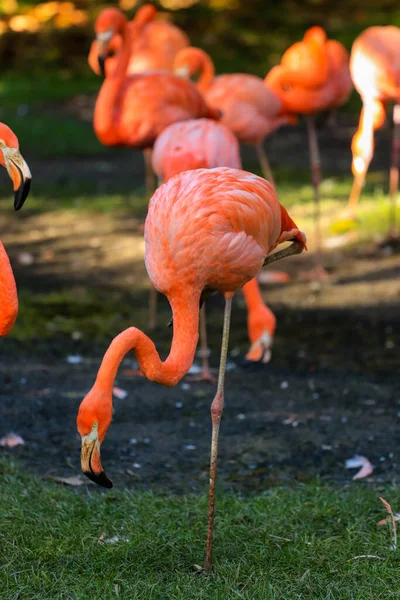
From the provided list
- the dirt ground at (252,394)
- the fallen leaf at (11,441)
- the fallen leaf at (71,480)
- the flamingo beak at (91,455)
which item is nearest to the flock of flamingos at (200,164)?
the flamingo beak at (91,455)

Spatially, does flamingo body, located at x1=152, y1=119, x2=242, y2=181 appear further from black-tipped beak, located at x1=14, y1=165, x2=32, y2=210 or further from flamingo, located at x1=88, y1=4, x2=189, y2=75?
flamingo, located at x1=88, y1=4, x2=189, y2=75

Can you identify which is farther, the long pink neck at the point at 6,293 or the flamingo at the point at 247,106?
the flamingo at the point at 247,106

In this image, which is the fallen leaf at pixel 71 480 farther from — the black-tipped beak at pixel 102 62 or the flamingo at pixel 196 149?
the black-tipped beak at pixel 102 62

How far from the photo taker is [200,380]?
5141 mm

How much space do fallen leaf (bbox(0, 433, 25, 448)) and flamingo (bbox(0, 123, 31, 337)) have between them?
1242mm

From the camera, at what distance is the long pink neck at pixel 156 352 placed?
2.93 metres

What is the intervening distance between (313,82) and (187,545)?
4273mm

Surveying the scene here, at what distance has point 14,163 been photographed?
3018mm

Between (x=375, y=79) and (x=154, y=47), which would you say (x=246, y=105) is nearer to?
(x=375, y=79)

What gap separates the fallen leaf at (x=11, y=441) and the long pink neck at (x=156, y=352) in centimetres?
132

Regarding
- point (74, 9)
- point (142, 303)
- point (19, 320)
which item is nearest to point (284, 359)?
point (142, 303)

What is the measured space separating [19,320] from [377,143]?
6.04 metres

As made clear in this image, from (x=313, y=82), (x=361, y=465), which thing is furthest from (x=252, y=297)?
(x=313, y=82)

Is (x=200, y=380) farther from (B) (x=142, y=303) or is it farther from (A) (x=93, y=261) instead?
(A) (x=93, y=261)
